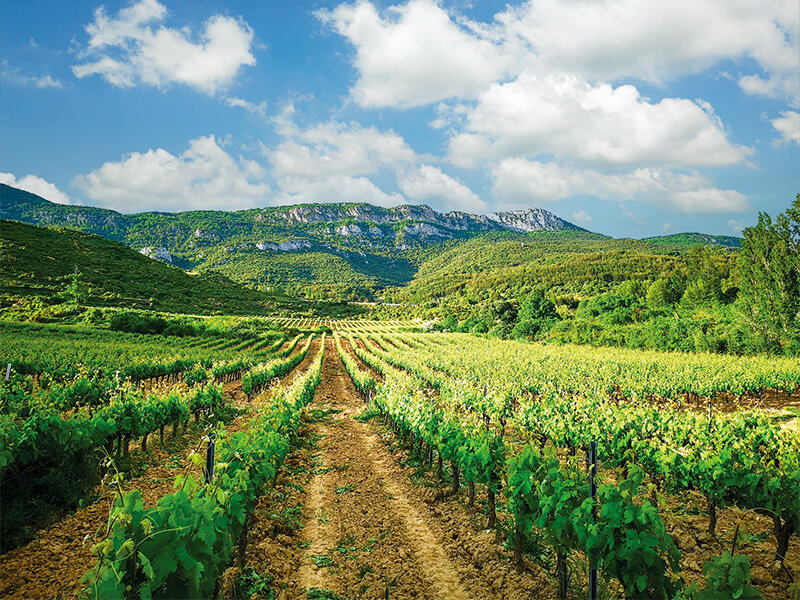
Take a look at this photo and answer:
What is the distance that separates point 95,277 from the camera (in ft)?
232

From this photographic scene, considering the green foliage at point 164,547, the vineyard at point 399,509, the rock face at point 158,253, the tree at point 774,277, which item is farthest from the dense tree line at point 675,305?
the rock face at point 158,253

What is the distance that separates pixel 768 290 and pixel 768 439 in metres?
43.1

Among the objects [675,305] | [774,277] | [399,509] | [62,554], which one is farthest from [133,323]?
[675,305]

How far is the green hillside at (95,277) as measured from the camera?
58.8m

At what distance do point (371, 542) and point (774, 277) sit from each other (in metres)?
50.1

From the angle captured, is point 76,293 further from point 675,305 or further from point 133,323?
point 675,305

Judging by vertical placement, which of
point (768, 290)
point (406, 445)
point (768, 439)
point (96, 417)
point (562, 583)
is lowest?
point (406, 445)

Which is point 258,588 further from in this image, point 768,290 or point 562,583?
point 768,290

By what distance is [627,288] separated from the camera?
74.8m

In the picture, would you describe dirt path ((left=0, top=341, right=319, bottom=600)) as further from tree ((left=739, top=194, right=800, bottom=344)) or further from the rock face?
the rock face

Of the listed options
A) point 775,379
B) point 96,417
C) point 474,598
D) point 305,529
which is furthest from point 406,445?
point 775,379

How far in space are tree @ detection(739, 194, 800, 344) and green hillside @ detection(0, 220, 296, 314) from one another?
281ft

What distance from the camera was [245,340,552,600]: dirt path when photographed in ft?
17.1

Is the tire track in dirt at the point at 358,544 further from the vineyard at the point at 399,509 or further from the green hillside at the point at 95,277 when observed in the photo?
the green hillside at the point at 95,277
